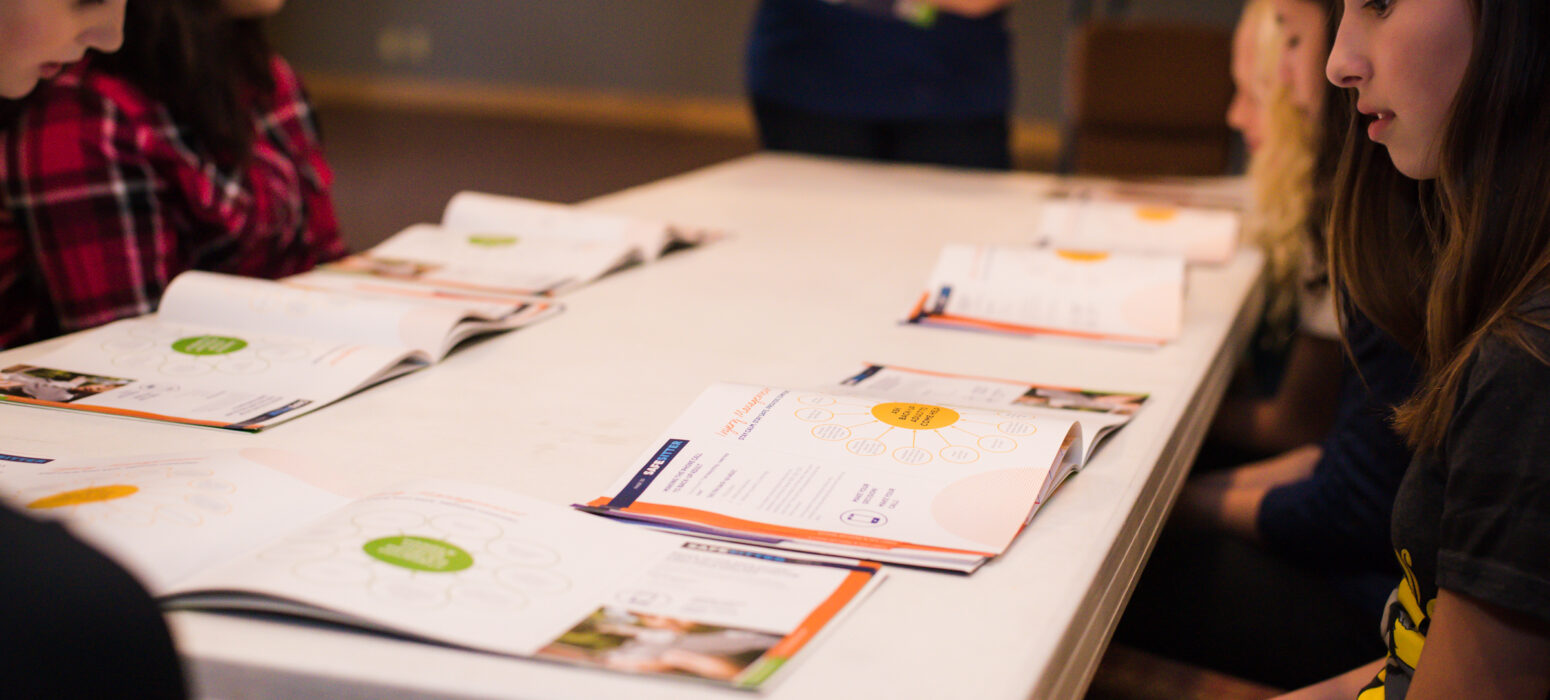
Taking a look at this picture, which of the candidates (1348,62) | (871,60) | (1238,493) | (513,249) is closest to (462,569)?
A: (1348,62)

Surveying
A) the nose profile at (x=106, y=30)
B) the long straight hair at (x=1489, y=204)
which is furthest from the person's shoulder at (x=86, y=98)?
the long straight hair at (x=1489, y=204)

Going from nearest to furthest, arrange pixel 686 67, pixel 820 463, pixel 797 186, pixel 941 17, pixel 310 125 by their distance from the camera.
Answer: pixel 820 463 → pixel 310 125 → pixel 797 186 → pixel 941 17 → pixel 686 67

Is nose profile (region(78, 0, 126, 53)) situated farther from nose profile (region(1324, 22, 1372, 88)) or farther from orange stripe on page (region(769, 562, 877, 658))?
nose profile (region(1324, 22, 1372, 88))

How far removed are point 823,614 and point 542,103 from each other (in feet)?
21.4

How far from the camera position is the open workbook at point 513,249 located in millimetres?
1278

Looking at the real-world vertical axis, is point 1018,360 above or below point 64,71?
below

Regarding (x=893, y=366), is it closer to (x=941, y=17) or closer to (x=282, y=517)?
(x=282, y=517)

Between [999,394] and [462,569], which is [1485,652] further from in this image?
→ [462,569]

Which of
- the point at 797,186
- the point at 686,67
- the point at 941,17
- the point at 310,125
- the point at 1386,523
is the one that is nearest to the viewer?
the point at 1386,523

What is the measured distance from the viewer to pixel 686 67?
20.9ft

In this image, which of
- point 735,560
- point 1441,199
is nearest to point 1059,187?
point 1441,199

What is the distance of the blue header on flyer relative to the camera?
71 centimetres

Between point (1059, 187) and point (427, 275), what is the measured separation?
3.63 ft

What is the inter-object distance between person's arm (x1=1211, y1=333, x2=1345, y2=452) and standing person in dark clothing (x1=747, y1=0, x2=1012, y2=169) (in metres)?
0.81
